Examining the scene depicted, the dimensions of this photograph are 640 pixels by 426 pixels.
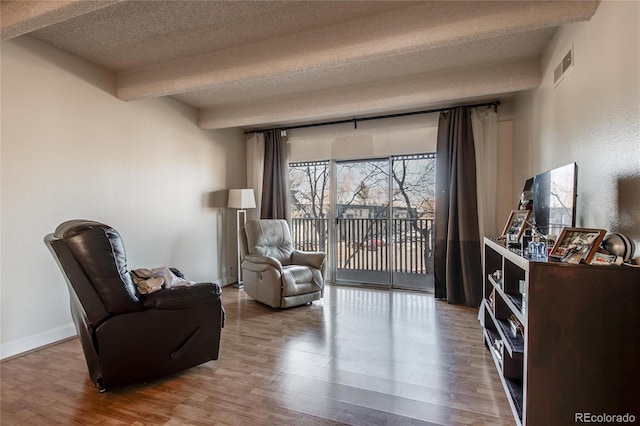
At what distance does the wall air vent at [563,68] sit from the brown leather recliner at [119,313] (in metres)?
2.86

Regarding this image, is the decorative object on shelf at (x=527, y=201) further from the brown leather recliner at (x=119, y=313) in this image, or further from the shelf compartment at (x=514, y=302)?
the brown leather recliner at (x=119, y=313)

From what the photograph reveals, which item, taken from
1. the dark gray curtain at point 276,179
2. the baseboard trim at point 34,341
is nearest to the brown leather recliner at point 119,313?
the baseboard trim at point 34,341

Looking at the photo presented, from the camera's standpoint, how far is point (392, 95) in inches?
136

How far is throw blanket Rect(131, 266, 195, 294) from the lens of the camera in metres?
2.12

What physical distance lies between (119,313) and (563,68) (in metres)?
3.32

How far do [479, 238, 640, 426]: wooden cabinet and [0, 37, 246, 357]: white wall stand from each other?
3.45 meters

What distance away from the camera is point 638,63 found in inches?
55.8

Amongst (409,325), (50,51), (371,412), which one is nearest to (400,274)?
(409,325)

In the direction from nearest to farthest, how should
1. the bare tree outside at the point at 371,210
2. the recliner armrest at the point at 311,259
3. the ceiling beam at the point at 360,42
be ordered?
the ceiling beam at the point at 360,42
the recliner armrest at the point at 311,259
the bare tree outside at the point at 371,210

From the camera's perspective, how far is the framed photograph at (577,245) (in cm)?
136

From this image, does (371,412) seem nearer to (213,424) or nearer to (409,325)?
(213,424)

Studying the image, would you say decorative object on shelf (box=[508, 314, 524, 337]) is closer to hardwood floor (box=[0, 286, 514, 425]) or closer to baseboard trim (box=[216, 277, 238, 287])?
hardwood floor (box=[0, 286, 514, 425])

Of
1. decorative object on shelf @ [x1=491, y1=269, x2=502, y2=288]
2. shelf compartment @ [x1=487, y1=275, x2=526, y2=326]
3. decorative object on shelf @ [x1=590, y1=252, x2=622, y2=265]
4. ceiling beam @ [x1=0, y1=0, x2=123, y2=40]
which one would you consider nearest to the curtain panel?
ceiling beam @ [x1=0, y1=0, x2=123, y2=40]

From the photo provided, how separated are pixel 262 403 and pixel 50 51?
128 inches
